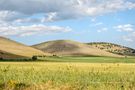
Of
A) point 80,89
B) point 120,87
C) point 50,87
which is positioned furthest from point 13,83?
point 120,87

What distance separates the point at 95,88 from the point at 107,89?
3.26 feet

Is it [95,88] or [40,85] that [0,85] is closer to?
[40,85]

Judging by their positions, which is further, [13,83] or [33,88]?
[13,83]

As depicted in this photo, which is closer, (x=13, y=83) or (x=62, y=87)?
(x=62, y=87)

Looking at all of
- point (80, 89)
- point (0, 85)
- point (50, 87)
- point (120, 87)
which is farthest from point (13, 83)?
point (120, 87)

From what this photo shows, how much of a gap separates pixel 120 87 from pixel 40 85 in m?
4.72

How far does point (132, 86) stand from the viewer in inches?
989

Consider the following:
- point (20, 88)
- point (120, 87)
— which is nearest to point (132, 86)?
point (120, 87)

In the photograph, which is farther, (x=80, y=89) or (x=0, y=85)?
(x=0, y=85)

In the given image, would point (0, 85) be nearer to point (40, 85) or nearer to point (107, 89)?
point (40, 85)

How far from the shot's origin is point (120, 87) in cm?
2512

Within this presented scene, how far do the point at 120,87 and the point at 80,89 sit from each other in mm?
2547

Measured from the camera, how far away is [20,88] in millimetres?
25516

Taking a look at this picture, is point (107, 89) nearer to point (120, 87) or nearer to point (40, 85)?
point (120, 87)
